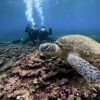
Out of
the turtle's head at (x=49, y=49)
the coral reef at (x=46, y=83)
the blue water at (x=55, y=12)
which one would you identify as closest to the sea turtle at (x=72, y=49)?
the turtle's head at (x=49, y=49)

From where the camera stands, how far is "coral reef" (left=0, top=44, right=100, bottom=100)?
8.12 feet

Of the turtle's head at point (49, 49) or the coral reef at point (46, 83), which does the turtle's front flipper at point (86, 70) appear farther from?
the turtle's head at point (49, 49)

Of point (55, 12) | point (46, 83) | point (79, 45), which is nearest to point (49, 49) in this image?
point (79, 45)

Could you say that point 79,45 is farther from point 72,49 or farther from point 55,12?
point 55,12

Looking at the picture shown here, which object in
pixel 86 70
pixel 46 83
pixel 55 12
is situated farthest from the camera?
pixel 55 12

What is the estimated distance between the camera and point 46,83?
2.68 meters

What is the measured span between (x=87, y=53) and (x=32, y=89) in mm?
1264

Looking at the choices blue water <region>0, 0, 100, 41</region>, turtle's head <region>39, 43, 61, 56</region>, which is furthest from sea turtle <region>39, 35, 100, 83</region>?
blue water <region>0, 0, 100, 41</region>

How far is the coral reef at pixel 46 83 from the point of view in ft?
8.12

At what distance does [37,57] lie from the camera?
3.55 metres

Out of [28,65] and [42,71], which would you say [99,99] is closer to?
[42,71]

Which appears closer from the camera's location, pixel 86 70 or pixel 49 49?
pixel 86 70

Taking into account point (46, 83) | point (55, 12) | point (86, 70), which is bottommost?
point (46, 83)

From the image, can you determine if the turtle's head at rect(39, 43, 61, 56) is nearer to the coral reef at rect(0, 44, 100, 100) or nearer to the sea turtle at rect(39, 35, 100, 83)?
the sea turtle at rect(39, 35, 100, 83)
